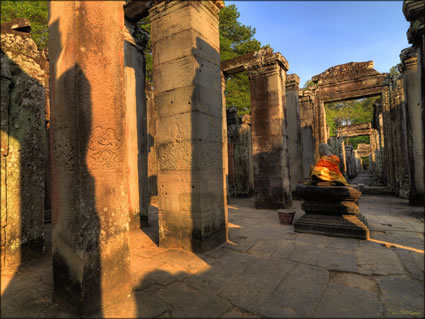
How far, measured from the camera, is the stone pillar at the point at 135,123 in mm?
5520

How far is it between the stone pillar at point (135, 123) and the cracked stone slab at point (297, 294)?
395 cm

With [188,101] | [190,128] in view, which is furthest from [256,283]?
[188,101]

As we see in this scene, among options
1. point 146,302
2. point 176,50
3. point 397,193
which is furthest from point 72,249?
point 397,193

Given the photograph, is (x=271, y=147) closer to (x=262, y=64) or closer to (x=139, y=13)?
(x=262, y=64)

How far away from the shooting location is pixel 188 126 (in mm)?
3908

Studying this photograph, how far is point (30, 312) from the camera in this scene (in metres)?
2.17

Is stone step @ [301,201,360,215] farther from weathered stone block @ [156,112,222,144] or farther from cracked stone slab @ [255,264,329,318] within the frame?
weathered stone block @ [156,112,222,144]

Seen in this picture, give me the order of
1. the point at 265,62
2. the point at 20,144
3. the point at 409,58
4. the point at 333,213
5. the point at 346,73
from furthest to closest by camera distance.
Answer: the point at 346,73 < the point at 265,62 < the point at 409,58 < the point at 333,213 < the point at 20,144

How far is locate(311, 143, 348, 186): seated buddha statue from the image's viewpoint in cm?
509

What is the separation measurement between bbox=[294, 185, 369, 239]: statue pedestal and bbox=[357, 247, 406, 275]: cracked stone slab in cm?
66

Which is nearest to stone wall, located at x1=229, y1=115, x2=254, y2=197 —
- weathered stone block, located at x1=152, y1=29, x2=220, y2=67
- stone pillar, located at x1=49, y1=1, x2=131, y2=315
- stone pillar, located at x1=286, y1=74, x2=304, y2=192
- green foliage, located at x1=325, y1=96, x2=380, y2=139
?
stone pillar, located at x1=286, y1=74, x2=304, y2=192

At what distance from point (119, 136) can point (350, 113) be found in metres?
36.6

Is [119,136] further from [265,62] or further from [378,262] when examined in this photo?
[265,62]

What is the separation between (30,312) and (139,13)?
6.34 metres
